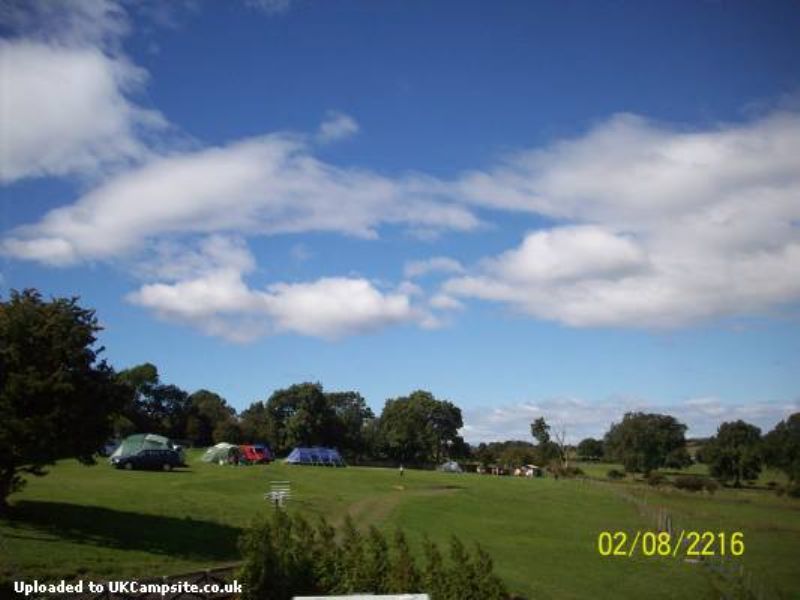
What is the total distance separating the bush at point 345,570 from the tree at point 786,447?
3469 inches

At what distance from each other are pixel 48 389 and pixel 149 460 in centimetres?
3052

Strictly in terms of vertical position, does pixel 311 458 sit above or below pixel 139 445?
below

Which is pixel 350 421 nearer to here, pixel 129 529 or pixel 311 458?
pixel 311 458

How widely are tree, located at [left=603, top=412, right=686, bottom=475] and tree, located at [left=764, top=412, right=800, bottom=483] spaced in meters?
22.7

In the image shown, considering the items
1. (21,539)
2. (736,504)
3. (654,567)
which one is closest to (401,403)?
(736,504)

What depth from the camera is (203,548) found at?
1070 inches

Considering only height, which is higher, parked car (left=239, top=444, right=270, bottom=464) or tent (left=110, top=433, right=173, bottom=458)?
tent (left=110, top=433, right=173, bottom=458)

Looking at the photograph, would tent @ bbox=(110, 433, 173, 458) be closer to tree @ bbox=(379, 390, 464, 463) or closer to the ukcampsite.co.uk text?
the ukcampsite.co.uk text

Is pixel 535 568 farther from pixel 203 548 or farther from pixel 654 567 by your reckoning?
pixel 203 548

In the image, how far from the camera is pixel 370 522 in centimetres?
3816

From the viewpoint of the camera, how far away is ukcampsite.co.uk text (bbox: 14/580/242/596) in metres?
18.5

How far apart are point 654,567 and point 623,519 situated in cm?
1972

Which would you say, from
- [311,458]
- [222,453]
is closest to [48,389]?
[222,453]

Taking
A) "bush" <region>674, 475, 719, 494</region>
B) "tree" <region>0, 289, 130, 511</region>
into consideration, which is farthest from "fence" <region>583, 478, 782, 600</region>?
"bush" <region>674, 475, 719, 494</region>
